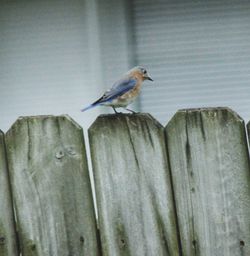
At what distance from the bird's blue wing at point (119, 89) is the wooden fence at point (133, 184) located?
2.27 feet

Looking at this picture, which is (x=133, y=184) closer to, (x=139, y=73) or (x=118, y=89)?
(x=118, y=89)

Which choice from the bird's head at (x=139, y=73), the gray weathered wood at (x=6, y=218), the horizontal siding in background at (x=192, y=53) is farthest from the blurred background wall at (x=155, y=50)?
the gray weathered wood at (x=6, y=218)

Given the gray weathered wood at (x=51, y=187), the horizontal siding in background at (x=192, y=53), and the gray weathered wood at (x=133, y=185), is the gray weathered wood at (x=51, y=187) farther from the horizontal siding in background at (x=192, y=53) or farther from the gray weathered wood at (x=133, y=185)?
the horizontal siding in background at (x=192, y=53)

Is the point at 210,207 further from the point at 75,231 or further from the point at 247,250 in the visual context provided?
the point at 75,231

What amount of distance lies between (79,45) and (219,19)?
0.89 m

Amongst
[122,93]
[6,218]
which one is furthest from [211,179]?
[122,93]

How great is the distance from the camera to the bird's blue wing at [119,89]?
4102mm

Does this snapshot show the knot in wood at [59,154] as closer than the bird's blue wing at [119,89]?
Yes

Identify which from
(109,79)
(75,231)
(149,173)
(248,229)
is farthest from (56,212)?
(109,79)

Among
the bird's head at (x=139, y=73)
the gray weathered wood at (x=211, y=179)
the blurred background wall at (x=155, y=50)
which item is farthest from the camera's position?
the blurred background wall at (x=155, y=50)

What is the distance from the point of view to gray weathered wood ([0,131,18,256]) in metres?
3.48

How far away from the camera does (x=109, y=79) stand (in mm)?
6031

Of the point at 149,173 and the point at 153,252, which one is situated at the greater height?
the point at 149,173

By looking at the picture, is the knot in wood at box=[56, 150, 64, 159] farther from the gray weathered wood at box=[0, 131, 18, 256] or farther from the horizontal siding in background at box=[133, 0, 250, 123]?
the horizontal siding in background at box=[133, 0, 250, 123]
